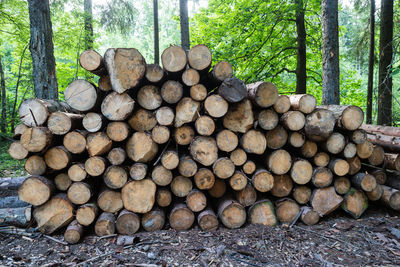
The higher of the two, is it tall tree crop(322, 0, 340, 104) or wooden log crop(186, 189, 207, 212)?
tall tree crop(322, 0, 340, 104)

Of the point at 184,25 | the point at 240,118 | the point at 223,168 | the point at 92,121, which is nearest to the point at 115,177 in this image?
the point at 92,121

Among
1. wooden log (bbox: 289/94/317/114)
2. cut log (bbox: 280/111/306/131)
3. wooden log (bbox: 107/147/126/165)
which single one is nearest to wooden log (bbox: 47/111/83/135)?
wooden log (bbox: 107/147/126/165)

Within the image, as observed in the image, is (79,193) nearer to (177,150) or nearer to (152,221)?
(152,221)

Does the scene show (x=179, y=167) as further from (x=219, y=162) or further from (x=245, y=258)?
(x=245, y=258)

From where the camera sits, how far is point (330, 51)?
14.9 feet

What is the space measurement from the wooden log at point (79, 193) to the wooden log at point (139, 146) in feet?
2.05

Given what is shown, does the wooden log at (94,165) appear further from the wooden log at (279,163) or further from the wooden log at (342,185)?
the wooden log at (342,185)

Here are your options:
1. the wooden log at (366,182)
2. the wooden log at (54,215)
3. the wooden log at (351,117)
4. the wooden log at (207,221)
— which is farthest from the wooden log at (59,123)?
the wooden log at (366,182)

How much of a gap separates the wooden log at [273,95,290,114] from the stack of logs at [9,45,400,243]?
1 cm

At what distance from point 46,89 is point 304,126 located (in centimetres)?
466

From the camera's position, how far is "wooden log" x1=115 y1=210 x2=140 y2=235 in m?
2.87

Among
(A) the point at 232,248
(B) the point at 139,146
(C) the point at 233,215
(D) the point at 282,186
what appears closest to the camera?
(A) the point at 232,248

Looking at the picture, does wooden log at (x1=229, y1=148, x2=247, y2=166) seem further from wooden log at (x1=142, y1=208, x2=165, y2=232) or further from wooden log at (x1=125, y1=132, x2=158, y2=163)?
wooden log at (x1=142, y1=208, x2=165, y2=232)

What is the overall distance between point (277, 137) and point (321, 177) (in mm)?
768
